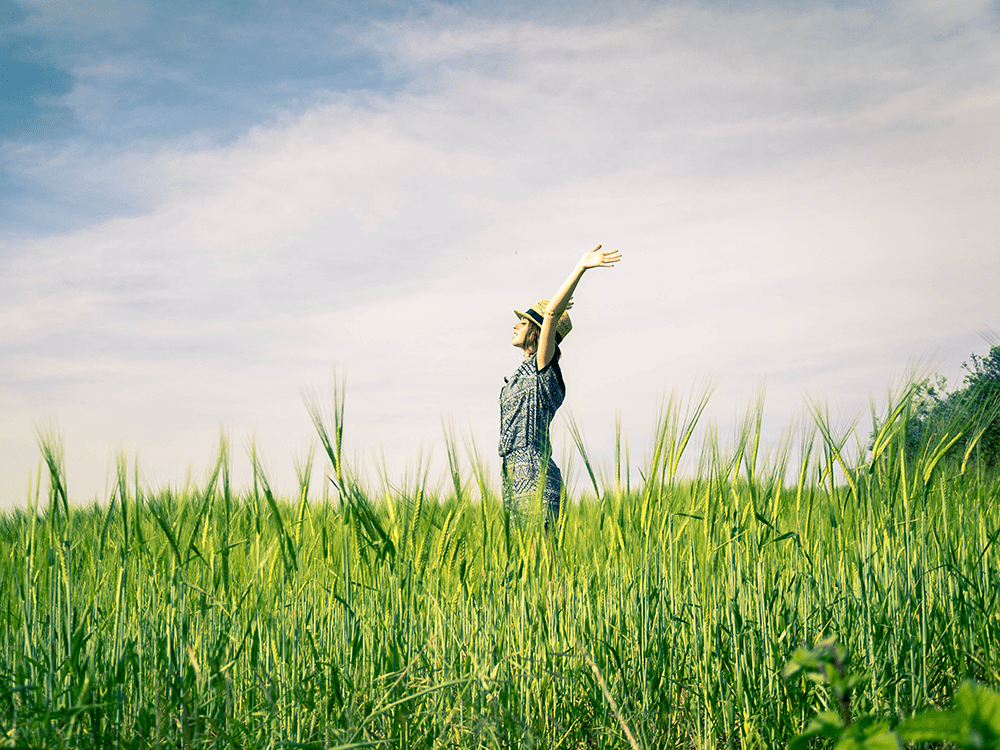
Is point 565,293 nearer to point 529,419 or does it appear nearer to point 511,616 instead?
point 529,419

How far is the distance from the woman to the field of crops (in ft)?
5.23

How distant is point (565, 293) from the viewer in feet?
12.5

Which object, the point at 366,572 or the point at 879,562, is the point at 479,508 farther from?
the point at 879,562

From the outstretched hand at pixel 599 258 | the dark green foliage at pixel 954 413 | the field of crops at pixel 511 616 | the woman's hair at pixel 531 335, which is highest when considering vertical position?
the outstretched hand at pixel 599 258

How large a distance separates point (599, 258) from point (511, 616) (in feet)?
7.44

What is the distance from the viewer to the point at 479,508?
213cm

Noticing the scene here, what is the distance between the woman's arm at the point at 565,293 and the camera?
3.76 m

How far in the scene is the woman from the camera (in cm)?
383

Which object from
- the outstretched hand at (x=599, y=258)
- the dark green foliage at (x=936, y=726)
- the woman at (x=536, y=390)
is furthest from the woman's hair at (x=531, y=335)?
the dark green foliage at (x=936, y=726)

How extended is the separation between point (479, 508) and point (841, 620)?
112 cm

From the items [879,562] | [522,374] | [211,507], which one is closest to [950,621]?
[879,562]

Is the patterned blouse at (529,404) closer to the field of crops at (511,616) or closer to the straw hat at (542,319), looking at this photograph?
the straw hat at (542,319)

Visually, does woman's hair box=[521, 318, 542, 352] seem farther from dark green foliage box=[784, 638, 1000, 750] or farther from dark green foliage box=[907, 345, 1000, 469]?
dark green foliage box=[784, 638, 1000, 750]

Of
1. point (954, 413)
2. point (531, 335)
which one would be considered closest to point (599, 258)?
point (531, 335)
